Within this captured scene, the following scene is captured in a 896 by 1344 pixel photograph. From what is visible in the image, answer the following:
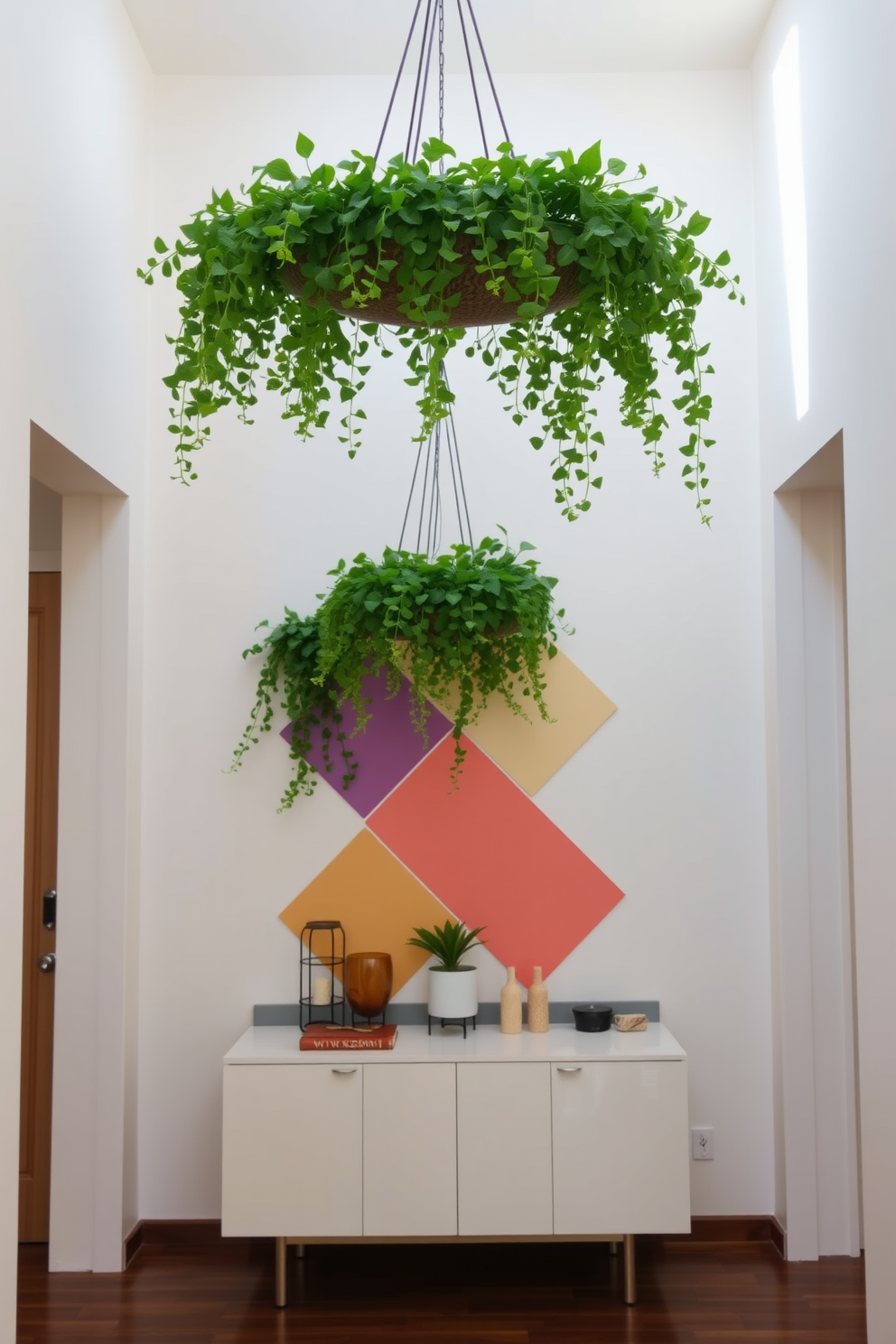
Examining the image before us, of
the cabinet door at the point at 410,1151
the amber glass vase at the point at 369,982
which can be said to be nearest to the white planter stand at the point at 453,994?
the amber glass vase at the point at 369,982

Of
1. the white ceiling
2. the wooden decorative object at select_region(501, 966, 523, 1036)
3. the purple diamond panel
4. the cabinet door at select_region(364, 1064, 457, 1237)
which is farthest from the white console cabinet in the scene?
the white ceiling

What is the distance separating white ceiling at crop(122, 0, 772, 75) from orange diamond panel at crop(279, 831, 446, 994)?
258 centimetres

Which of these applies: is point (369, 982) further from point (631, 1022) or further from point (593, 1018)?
point (631, 1022)

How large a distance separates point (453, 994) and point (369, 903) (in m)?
0.42

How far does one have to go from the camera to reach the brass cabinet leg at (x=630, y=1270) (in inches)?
125

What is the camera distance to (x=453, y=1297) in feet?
10.6

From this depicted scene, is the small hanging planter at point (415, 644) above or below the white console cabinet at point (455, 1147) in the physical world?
above

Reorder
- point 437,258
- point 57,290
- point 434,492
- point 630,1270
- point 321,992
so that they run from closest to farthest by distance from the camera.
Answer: point 437,258, point 57,290, point 630,1270, point 321,992, point 434,492

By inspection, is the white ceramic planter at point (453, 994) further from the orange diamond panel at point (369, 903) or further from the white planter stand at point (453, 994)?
the orange diamond panel at point (369, 903)

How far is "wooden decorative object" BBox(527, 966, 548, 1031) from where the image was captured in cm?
351

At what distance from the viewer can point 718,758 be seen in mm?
3732

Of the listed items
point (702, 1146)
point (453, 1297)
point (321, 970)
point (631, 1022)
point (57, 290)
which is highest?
point (57, 290)

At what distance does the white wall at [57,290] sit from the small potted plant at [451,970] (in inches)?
42.8

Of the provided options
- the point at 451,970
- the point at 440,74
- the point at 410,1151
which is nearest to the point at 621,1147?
the point at 410,1151
